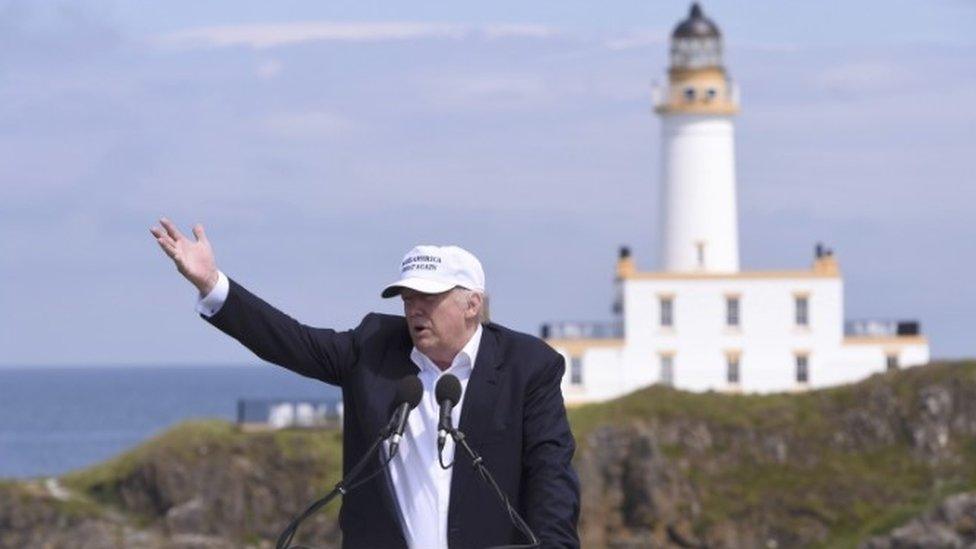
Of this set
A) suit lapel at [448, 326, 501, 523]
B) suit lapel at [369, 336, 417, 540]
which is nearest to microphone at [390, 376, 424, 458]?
suit lapel at [369, 336, 417, 540]

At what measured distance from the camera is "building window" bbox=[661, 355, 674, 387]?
71.1 metres

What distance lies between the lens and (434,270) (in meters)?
8.38

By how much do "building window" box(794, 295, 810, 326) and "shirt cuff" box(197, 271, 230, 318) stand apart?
62.9 metres

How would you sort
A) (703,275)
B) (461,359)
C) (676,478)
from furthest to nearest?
(703,275) → (676,478) → (461,359)

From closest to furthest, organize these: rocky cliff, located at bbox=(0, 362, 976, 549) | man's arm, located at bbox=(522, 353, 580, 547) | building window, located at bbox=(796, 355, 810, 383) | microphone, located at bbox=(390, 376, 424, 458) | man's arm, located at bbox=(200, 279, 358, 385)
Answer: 1. microphone, located at bbox=(390, 376, 424, 458)
2. man's arm, located at bbox=(522, 353, 580, 547)
3. man's arm, located at bbox=(200, 279, 358, 385)
4. rocky cliff, located at bbox=(0, 362, 976, 549)
5. building window, located at bbox=(796, 355, 810, 383)

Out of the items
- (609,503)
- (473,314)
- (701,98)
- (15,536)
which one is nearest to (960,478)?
(609,503)

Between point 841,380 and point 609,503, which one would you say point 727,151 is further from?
point 609,503

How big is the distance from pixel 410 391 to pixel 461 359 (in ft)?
1.55

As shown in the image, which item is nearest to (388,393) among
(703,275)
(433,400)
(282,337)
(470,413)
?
(433,400)

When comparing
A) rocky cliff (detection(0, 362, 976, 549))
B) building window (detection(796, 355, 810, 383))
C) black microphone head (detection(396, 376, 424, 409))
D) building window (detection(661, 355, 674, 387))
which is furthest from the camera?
building window (detection(796, 355, 810, 383))

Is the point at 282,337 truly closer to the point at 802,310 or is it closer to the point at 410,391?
the point at 410,391

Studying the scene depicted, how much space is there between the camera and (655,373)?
232 feet

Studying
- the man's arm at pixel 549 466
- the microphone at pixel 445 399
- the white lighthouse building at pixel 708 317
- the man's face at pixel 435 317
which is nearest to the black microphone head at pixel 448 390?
the microphone at pixel 445 399

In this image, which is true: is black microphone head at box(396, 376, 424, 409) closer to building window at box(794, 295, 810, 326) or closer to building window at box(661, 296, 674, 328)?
building window at box(661, 296, 674, 328)
